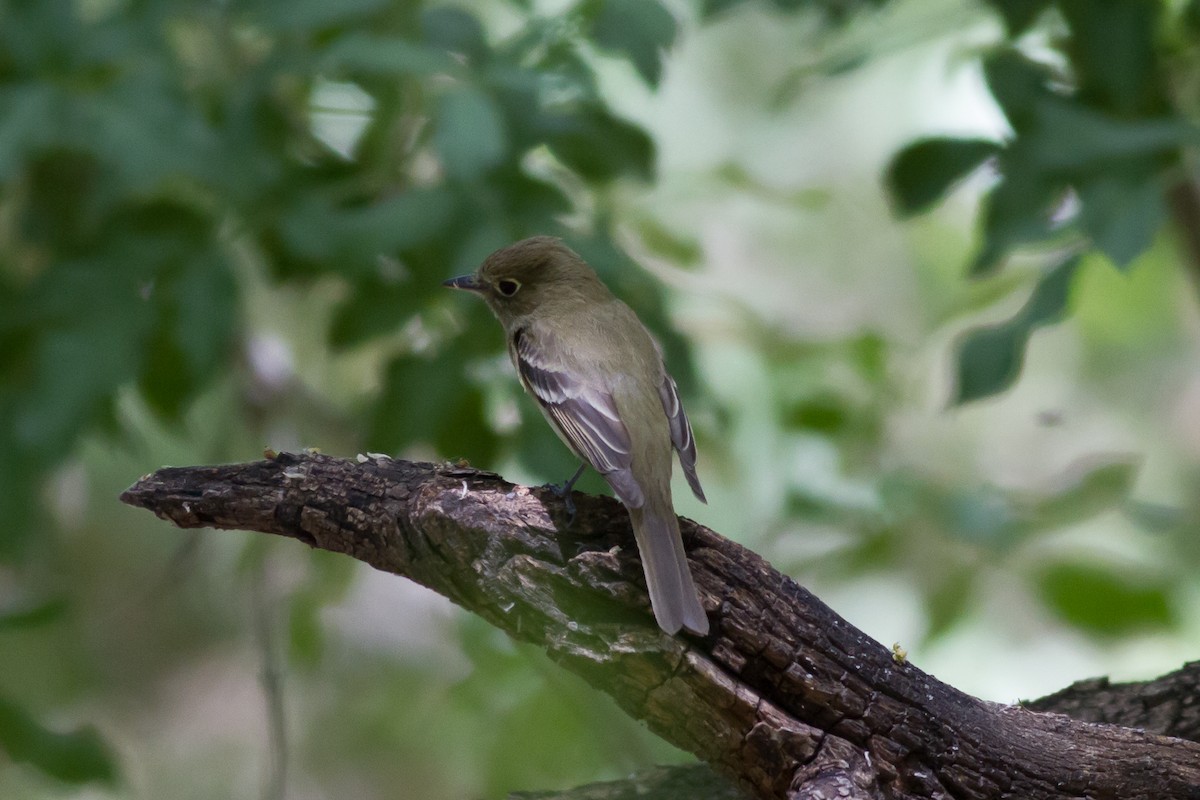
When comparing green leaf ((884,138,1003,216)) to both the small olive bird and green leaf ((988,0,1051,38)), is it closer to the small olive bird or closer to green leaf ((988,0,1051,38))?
green leaf ((988,0,1051,38))

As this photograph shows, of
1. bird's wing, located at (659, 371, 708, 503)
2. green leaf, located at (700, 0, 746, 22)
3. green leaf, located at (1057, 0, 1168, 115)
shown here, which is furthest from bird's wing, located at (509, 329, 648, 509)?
green leaf, located at (1057, 0, 1168, 115)

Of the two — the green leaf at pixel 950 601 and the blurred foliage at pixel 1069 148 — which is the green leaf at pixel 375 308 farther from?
the green leaf at pixel 950 601

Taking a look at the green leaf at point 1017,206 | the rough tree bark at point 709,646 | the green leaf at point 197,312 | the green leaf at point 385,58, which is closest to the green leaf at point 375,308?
the green leaf at point 197,312

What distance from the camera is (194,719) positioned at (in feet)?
25.1

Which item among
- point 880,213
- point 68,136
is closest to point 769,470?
point 68,136

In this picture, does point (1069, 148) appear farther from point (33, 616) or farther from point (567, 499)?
point (33, 616)

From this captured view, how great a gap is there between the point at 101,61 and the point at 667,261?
2.11 metres

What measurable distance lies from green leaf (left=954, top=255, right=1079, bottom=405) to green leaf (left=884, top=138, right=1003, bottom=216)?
0.52 metres

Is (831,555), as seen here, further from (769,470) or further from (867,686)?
(867,686)

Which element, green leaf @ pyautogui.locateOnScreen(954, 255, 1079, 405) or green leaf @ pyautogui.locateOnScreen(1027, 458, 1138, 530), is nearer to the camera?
green leaf @ pyautogui.locateOnScreen(954, 255, 1079, 405)

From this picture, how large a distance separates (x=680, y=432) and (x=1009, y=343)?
923mm

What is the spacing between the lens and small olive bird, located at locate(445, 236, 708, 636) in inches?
104

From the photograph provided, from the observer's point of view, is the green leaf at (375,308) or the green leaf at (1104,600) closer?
the green leaf at (375,308)

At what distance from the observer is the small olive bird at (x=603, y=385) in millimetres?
2645
